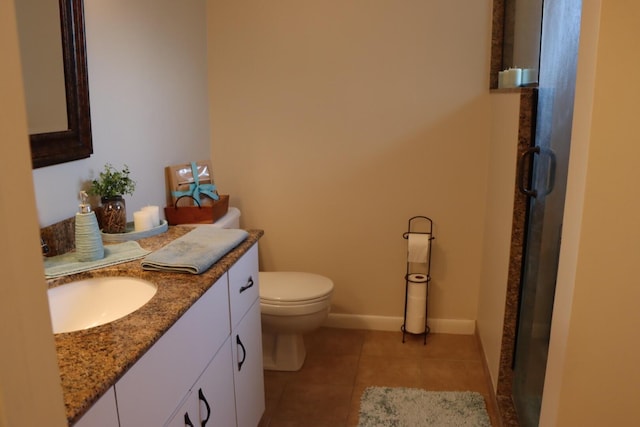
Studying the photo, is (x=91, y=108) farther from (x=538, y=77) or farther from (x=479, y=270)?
(x=479, y=270)

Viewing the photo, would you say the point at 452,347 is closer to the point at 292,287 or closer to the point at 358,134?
the point at 292,287

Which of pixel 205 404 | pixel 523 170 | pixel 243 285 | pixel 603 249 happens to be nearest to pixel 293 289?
pixel 243 285

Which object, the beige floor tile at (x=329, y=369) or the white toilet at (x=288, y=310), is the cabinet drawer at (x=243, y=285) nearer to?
the white toilet at (x=288, y=310)

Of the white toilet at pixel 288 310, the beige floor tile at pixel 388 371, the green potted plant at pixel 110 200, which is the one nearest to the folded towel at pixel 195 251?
the green potted plant at pixel 110 200

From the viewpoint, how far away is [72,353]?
3.52 ft

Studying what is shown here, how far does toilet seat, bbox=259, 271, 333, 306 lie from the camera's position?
8.21ft

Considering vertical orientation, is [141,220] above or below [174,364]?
above

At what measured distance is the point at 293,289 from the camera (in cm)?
259

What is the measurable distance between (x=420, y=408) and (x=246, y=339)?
93 centimetres

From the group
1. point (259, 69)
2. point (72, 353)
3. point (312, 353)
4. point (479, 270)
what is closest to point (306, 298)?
point (312, 353)

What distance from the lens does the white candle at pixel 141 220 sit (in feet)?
6.45

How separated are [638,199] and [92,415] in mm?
1269

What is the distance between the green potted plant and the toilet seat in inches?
33.1

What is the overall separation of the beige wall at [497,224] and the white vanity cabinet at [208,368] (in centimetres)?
105
